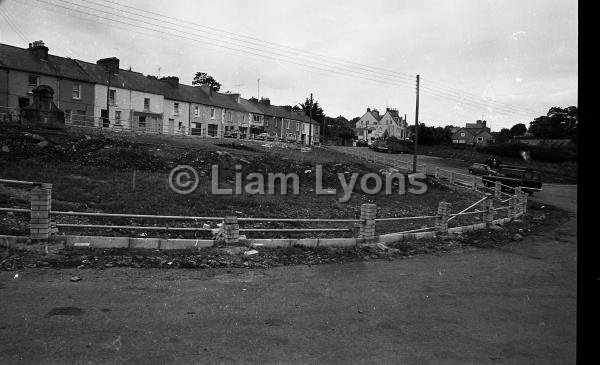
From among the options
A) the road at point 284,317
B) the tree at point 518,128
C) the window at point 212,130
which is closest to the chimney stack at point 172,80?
the window at point 212,130

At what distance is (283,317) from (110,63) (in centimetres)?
4828

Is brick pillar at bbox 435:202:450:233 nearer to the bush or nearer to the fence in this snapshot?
the fence

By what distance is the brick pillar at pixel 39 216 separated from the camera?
A: 30.8 feet

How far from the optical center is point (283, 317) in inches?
254

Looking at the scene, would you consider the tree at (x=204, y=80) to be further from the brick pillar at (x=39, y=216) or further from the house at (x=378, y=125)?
the brick pillar at (x=39, y=216)

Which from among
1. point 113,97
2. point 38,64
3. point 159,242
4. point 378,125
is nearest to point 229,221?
point 159,242

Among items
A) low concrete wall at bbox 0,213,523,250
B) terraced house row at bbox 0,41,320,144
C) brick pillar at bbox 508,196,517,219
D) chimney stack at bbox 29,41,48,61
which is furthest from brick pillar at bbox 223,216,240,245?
chimney stack at bbox 29,41,48,61

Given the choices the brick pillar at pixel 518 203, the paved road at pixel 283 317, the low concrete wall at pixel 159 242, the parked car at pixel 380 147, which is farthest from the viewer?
the parked car at pixel 380 147

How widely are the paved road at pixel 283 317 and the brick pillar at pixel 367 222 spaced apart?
2.67 meters

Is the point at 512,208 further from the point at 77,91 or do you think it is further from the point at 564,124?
the point at 77,91

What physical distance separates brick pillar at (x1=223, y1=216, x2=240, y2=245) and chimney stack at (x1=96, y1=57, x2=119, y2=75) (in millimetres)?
42818

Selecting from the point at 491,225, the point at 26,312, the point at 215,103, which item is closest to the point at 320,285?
the point at 26,312

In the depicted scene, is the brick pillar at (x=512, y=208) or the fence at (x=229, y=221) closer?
the fence at (x=229, y=221)
